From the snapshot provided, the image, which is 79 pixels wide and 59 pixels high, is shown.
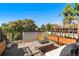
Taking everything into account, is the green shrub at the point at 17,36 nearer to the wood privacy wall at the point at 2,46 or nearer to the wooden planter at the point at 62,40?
the wood privacy wall at the point at 2,46

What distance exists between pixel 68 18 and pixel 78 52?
1.78ft

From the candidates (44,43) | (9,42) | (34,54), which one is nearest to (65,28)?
(44,43)

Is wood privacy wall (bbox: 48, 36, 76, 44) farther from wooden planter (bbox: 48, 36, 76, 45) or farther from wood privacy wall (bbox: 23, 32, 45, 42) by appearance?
wood privacy wall (bbox: 23, 32, 45, 42)

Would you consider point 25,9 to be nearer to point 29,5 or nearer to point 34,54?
point 29,5

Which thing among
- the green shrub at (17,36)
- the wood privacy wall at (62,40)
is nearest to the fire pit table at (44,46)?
the wood privacy wall at (62,40)

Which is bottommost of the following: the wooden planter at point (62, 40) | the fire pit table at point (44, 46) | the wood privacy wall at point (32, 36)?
the fire pit table at point (44, 46)

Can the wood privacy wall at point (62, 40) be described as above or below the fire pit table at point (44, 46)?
above

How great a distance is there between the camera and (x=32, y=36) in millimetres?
3520

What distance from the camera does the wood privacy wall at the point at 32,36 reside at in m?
3.51

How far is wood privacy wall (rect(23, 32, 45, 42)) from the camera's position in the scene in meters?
3.51

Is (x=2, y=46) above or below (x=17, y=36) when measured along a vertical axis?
below

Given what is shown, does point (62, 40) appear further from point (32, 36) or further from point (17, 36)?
point (17, 36)

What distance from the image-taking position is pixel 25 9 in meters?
3.42

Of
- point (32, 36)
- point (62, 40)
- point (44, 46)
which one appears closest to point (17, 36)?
point (32, 36)
